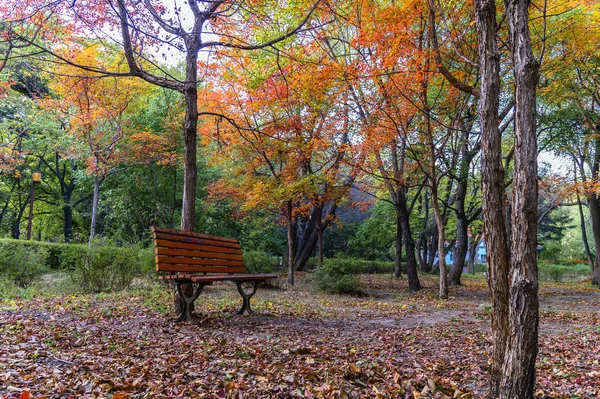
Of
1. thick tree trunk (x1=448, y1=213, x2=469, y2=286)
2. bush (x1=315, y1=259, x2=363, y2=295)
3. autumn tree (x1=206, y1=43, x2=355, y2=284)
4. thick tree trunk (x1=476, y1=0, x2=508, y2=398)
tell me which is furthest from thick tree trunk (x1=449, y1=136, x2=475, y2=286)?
thick tree trunk (x1=476, y1=0, x2=508, y2=398)

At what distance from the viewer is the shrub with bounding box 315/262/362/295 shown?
9961 mm

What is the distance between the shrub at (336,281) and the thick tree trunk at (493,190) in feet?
25.2

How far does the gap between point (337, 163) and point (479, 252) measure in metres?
49.8

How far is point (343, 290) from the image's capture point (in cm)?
1005

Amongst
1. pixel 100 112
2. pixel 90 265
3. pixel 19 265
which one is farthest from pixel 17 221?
pixel 90 265

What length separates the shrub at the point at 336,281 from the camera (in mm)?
9961

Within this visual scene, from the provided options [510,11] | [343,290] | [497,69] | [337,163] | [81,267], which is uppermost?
[337,163]

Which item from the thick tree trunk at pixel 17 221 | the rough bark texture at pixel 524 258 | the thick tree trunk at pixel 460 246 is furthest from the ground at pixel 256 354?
the thick tree trunk at pixel 17 221

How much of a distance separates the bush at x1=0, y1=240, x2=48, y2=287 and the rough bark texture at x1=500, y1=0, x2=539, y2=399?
8.66 m

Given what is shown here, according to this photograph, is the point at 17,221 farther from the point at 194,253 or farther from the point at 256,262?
the point at 194,253

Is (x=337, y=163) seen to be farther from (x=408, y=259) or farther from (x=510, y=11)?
(x=510, y=11)

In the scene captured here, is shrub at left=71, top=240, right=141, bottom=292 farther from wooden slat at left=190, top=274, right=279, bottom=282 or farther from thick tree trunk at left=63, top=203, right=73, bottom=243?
thick tree trunk at left=63, top=203, right=73, bottom=243

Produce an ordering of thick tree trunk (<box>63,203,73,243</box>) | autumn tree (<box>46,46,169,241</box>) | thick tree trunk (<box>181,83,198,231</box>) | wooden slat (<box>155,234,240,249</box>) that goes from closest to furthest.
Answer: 1. wooden slat (<box>155,234,240,249</box>)
2. thick tree trunk (<box>181,83,198,231</box>)
3. autumn tree (<box>46,46,169,241</box>)
4. thick tree trunk (<box>63,203,73,243</box>)

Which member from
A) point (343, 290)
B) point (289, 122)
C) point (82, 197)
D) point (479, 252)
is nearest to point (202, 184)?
point (289, 122)
